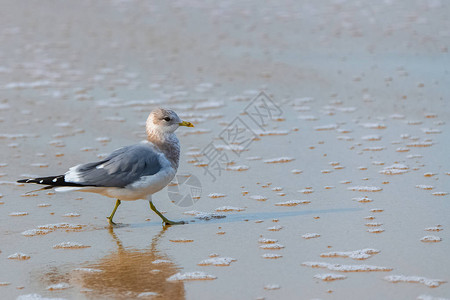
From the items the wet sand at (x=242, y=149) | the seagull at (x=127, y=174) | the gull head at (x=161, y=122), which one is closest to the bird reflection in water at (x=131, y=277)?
the wet sand at (x=242, y=149)

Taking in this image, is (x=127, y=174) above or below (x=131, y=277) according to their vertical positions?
above

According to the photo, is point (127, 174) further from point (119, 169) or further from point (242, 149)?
point (242, 149)

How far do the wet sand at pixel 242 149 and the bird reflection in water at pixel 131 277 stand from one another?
0.05ft

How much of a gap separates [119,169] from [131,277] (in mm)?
1181

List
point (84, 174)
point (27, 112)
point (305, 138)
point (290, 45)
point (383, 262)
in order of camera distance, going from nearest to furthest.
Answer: point (383, 262) < point (84, 174) < point (305, 138) < point (27, 112) < point (290, 45)

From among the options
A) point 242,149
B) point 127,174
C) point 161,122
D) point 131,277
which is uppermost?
point 161,122

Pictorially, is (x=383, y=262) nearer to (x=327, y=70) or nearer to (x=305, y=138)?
(x=305, y=138)

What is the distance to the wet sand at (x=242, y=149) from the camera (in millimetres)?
4695

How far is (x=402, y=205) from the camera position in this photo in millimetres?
5840

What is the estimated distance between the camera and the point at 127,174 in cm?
560

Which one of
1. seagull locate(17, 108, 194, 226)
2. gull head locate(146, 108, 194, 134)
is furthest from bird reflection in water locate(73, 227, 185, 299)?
gull head locate(146, 108, 194, 134)

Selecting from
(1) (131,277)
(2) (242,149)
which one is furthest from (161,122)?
(2) (242,149)

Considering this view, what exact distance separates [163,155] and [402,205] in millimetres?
1960

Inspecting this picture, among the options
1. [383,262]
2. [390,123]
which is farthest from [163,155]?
[390,123]
